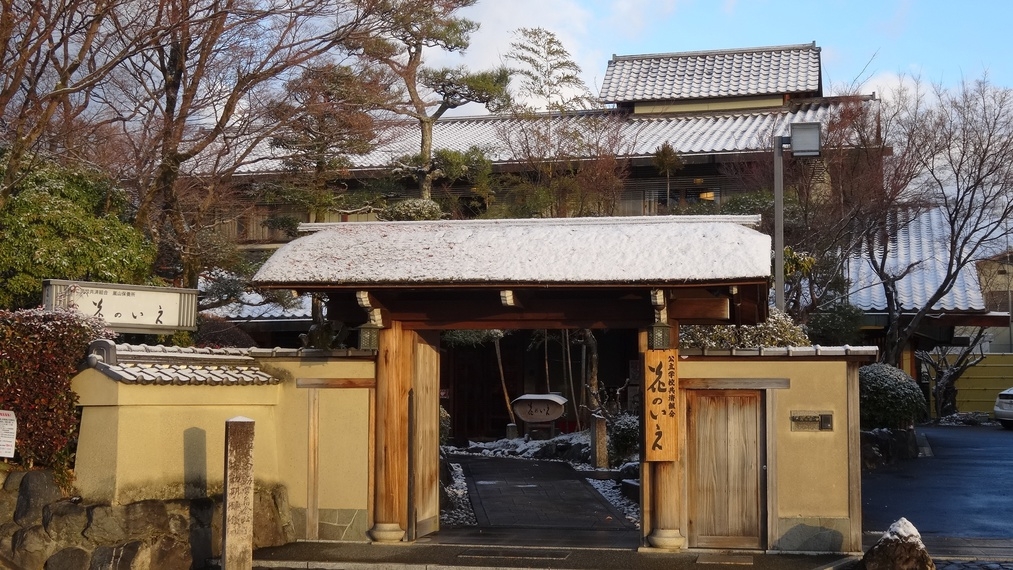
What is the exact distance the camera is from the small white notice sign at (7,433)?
375 inches

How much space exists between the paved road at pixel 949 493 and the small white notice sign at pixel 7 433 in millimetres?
9487

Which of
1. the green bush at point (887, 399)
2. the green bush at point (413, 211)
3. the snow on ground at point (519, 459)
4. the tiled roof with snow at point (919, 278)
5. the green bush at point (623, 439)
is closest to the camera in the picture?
the snow on ground at point (519, 459)

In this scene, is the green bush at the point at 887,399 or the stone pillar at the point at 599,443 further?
the green bush at the point at 887,399

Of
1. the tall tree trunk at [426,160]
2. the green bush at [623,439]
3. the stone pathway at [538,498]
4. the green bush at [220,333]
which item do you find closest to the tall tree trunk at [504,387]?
the stone pathway at [538,498]

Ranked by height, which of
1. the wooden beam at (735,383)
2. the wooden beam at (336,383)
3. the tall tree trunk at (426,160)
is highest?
the tall tree trunk at (426,160)

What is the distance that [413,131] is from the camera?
27.0m

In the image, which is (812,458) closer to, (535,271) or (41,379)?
(535,271)

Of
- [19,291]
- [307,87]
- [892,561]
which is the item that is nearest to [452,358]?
[307,87]

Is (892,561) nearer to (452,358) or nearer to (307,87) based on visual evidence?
(307,87)

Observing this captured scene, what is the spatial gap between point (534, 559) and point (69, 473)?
15.1 ft

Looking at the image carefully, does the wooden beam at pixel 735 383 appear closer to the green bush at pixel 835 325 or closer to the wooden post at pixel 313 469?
the wooden post at pixel 313 469

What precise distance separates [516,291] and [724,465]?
282cm

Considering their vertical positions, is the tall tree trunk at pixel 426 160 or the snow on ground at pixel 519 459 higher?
the tall tree trunk at pixel 426 160

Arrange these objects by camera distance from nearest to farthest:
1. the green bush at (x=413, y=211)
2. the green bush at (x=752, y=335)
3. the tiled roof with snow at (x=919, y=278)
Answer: the green bush at (x=752, y=335) → the green bush at (x=413, y=211) → the tiled roof with snow at (x=919, y=278)
